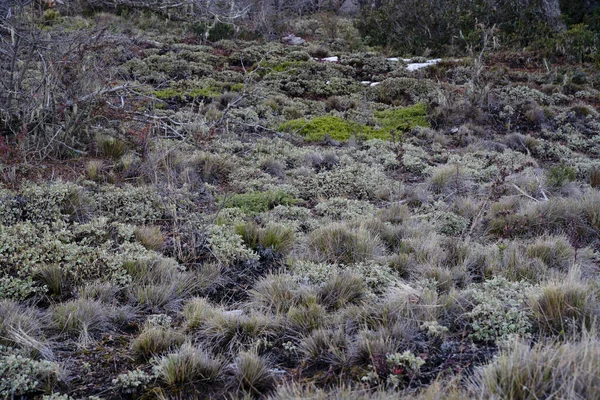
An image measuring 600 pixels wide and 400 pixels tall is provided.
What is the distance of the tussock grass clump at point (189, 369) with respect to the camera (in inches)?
111

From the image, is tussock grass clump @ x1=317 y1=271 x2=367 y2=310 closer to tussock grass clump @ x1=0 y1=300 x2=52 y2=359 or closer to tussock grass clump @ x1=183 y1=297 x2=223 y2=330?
tussock grass clump @ x1=183 y1=297 x2=223 y2=330

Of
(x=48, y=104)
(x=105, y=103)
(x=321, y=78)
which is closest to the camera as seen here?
(x=48, y=104)

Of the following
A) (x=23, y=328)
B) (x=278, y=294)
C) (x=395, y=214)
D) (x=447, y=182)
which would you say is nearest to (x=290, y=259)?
(x=278, y=294)

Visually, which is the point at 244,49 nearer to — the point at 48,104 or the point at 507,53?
the point at 507,53

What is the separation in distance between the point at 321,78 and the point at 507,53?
240 inches

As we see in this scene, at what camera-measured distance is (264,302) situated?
146 inches

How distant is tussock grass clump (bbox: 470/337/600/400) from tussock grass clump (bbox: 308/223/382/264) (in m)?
2.07

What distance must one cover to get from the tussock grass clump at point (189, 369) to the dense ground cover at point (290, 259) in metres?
0.01

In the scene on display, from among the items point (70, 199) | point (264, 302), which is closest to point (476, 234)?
point (264, 302)

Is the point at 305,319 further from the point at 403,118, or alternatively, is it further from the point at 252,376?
the point at 403,118

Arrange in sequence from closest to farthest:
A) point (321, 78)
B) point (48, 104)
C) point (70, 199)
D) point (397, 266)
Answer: point (397, 266) < point (70, 199) < point (48, 104) < point (321, 78)

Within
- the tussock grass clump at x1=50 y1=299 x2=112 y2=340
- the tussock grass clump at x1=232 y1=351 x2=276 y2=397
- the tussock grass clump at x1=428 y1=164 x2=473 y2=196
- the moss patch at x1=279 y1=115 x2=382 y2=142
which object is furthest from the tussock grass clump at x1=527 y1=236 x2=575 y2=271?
the moss patch at x1=279 y1=115 x2=382 y2=142

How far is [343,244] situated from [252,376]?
6.76ft

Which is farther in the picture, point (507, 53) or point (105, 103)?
point (507, 53)
